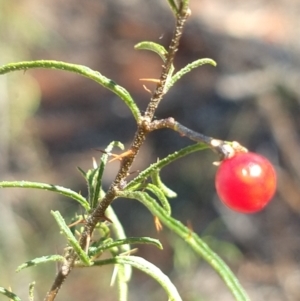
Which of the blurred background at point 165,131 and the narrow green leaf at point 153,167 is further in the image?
the blurred background at point 165,131

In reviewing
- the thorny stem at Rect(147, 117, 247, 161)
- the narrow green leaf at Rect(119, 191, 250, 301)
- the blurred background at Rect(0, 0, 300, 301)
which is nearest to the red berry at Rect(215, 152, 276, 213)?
the thorny stem at Rect(147, 117, 247, 161)

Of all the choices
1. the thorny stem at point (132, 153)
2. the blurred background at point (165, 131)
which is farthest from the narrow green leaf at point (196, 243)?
the blurred background at point (165, 131)

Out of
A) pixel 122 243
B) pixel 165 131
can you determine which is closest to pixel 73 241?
pixel 122 243

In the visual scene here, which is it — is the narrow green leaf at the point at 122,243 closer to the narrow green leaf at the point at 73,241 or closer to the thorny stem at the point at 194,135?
the narrow green leaf at the point at 73,241

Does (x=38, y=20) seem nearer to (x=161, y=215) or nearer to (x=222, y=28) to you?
(x=222, y=28)

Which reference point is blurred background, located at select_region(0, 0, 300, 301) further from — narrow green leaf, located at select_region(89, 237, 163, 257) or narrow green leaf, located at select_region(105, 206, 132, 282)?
narrow green leaf, located at select_region(89, 237, 163, 257)

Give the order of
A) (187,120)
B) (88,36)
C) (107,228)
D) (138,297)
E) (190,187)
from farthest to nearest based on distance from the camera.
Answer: (88,36) < (187,120) < (190,187) < (138,297) < (107,228)

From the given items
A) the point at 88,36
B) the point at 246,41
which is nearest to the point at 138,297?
the point at 246,41
